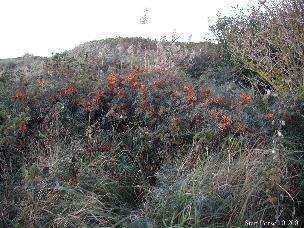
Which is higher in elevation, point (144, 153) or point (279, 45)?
point (279, 45)

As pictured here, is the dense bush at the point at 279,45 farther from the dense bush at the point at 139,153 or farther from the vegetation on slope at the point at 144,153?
the dense bush at the point at 139,153

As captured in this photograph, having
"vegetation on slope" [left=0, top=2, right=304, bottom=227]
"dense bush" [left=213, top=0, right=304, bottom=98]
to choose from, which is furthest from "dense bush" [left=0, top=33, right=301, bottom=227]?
"dense bush" [left=213, top=0, right=304, bottom=98]

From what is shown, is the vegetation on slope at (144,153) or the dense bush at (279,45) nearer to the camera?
the vegetation on slope at (144,153)

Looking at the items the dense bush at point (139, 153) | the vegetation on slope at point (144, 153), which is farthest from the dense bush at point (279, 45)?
the dense bush at point (139, 153)

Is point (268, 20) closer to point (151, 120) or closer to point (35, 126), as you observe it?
point (151, 120)

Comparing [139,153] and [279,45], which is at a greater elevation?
[279,45]

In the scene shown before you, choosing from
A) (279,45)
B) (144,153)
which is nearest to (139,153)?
(144,153)

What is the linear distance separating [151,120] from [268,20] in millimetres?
2539

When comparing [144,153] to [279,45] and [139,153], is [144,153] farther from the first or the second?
[279,45]

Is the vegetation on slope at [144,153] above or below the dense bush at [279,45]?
below

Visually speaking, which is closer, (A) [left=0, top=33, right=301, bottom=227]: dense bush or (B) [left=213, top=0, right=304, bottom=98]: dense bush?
(A) [left=0, top=33, right=301, bottom=227]: dense bush

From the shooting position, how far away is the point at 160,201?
3.67m

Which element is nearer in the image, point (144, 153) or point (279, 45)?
point (144, 153)

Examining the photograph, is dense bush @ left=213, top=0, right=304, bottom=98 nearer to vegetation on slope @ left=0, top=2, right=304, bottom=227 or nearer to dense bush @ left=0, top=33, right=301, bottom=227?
vegetation on slope @ left=0, top=2, right=304, bottom=227
